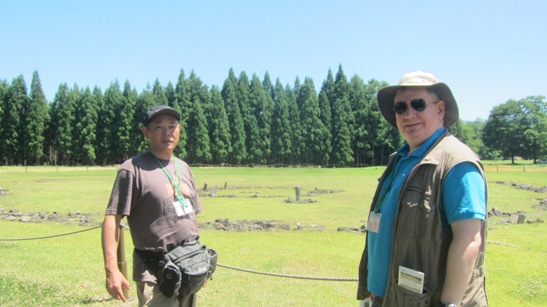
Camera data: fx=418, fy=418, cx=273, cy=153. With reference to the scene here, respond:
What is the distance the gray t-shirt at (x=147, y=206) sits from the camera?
3418mm

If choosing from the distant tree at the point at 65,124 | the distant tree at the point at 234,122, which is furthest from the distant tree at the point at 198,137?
the distant tree at the point at 65,124

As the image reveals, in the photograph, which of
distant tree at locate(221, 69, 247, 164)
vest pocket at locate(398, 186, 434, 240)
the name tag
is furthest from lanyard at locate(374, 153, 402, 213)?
distant tree at locate(221, 69, 247, 164)

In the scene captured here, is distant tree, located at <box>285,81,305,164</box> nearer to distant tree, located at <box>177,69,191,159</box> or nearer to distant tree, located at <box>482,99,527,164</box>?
distant tree, located at <box>177,69,191,159</box>

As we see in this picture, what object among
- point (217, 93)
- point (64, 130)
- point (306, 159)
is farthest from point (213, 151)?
point (64, 130)

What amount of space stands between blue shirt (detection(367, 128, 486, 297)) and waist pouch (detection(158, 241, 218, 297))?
142 centimetres

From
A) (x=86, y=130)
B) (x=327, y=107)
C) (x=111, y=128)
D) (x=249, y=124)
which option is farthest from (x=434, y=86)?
(x=111, y=128)

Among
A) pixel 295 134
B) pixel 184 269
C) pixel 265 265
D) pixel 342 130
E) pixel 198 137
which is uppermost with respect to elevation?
pixel 342 130

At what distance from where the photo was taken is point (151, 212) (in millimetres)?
3488

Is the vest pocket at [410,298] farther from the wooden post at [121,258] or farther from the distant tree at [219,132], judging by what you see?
the distant tree at [219,132]

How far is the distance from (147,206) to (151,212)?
0.06 meters

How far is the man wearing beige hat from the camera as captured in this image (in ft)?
7.33

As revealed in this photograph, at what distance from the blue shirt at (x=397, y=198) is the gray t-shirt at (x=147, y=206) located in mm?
1660

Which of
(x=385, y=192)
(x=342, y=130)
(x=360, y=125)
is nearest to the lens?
(x=385, y=192)

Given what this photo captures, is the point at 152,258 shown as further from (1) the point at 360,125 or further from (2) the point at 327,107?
(2) the point at 327,107
